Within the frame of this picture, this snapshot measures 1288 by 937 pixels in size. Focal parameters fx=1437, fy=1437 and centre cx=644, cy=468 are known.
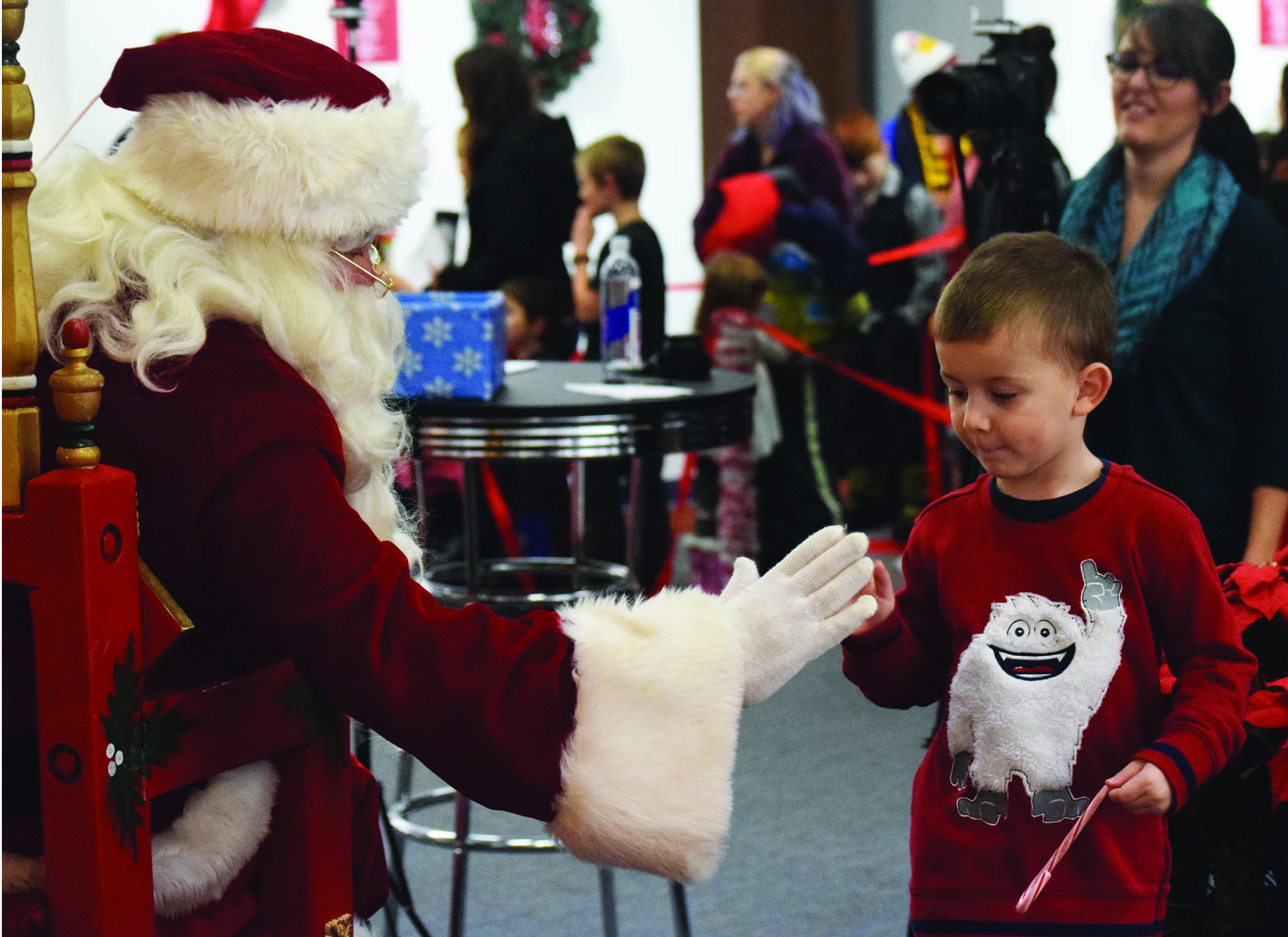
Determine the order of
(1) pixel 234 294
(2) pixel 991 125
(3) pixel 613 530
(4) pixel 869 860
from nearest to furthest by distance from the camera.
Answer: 1. (1) pixel 234 294
2. (2) pixel 991 125
3. (4) pixel 869 860
4. (3) pixel 613 530

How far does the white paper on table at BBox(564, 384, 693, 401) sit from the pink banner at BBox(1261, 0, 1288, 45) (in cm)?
465

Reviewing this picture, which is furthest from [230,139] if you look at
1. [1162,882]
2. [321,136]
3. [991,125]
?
[991,125]

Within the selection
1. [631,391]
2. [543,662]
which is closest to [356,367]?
[543,662]

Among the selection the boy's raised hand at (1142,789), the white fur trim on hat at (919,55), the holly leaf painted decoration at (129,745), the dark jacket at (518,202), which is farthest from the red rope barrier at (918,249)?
the holly leaf painted decoration at (129,745)

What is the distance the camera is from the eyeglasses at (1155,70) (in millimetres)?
2008

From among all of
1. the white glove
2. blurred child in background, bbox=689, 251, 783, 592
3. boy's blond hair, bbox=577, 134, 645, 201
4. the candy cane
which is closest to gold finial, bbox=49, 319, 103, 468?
the white glove

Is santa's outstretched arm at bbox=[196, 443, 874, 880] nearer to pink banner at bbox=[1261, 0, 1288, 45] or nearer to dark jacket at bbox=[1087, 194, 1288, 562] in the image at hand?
dark jacket at bbox=[1087, 194, 1288, 562]

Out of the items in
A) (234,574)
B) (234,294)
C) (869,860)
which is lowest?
(869,860)

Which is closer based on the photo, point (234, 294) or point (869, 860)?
point (234, 294)

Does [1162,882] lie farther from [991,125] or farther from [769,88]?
[769,88]

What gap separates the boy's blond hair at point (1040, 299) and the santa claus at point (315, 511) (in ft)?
0.81

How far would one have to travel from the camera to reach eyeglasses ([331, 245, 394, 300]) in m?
1.28

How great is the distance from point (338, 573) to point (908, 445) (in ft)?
14.0

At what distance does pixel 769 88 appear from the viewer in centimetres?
480
